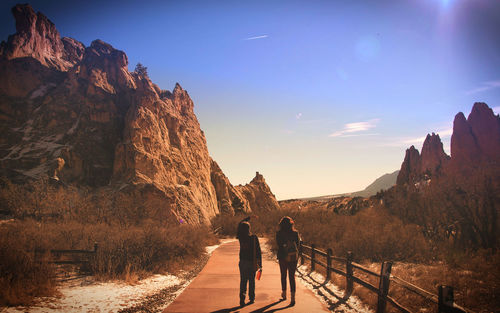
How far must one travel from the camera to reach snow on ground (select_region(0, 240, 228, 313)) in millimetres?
6074

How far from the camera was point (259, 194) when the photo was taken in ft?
185

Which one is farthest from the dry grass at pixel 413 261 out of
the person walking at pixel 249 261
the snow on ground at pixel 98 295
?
the snow on ground at pixel 98 295

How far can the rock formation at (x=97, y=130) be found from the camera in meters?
26.5

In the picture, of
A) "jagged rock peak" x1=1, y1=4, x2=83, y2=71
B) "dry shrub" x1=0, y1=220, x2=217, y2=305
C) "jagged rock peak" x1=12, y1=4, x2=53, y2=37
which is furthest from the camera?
"jagged rock peak" x1=12, y1=4, x2=53, y2=37

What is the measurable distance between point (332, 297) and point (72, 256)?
31.6 ft

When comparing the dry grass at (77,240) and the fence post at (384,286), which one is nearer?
the fence post at (384,286)

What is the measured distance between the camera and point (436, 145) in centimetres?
6756

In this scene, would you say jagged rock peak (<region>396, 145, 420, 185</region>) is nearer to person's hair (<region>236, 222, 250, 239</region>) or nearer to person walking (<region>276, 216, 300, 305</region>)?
person walking (<region>276, 216, 300, 305</region>)

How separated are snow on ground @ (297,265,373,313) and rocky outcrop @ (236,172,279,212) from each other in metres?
40.6

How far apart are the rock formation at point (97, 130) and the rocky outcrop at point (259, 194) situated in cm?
933

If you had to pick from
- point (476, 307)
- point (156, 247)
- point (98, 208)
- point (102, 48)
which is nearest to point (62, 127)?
point (98, 208)

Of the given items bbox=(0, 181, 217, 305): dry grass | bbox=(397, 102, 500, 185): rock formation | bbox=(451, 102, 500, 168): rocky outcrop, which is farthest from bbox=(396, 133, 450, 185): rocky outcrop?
bbox=(0, 181, 217, 305): dry grass

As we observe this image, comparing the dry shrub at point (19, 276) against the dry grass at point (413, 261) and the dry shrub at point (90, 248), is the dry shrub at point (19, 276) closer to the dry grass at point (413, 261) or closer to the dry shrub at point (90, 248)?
the dry shrub at point (90, 248)

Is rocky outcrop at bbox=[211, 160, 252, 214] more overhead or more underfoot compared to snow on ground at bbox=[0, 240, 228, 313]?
more overhead
